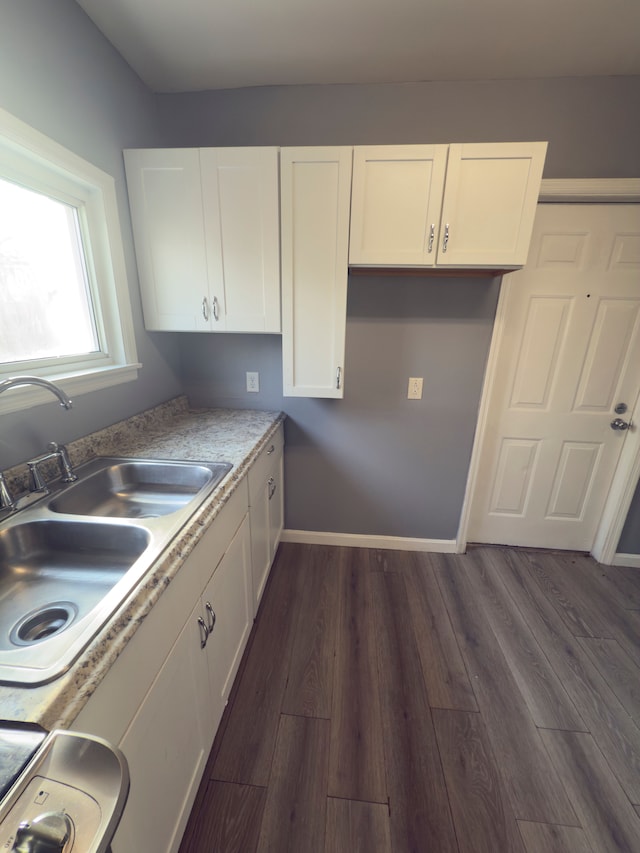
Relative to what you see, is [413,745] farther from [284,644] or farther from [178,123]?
[178,123]

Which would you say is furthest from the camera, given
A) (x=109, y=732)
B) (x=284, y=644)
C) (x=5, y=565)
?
(x=284, y=644)

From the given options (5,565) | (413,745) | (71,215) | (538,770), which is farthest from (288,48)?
(538,770)

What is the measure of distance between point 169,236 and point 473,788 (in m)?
2.49

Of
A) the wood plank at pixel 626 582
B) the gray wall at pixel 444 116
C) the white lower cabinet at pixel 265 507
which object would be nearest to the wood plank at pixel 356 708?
the white lower cabinet at pixel 265 507

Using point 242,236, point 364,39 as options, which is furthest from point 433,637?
point 364,39

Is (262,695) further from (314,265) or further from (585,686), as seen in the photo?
(314,265)

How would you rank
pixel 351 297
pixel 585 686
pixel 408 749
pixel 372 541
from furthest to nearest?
pixel 372 541 → pixel 351 297 → pixel 585 686 → pixel 408 749

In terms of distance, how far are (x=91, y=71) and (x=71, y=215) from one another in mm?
541

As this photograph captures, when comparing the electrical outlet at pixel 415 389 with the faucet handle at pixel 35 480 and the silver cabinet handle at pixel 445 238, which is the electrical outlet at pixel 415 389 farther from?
the faucet handle at pixel 35 480

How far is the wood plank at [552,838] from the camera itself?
103 centimetres

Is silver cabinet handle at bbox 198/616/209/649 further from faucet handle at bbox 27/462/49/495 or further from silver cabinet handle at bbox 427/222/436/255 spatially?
silver cabinet handle at bbox 427/222/436/255

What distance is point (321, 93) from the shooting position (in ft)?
5.56

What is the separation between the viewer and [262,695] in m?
1.42

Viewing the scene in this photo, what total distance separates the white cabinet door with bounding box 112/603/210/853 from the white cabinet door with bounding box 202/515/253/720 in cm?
6
